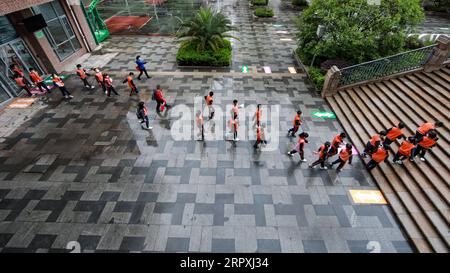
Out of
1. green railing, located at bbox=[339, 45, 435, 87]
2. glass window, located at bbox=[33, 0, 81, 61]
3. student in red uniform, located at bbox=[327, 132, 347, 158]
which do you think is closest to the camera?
student in red uniform, located at bbox=[327, 132, 347, 158]

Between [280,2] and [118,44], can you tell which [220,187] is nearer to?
[118,44]

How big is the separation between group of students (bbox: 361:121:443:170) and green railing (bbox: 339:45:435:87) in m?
5.13

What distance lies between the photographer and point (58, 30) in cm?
1537

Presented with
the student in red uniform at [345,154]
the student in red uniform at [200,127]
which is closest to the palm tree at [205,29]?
the student in red uniform at [200,127]

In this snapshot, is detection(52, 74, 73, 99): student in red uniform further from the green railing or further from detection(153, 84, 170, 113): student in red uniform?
the green railing

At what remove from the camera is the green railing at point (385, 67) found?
1114 cm

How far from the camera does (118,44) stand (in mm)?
19188

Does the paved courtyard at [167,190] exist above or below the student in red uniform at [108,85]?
below

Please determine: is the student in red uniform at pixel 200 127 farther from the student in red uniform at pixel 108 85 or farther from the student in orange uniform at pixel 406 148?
the student in orange uniform at pixel 406 148

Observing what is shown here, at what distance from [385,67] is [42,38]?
20.7 meters

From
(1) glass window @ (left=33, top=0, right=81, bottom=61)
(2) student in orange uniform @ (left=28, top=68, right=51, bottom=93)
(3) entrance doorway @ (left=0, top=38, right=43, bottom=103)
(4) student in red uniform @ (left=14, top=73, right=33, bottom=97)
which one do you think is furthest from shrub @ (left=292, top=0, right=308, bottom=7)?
(4) student in red uniform @ (left=14, top=73, right=33, bottom=97)

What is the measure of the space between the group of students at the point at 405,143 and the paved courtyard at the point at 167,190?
3.53ft

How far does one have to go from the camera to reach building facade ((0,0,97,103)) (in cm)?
1202

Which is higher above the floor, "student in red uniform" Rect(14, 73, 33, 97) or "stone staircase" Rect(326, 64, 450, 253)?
"student in red uniform" Rect(14, 73, 33, 97)
